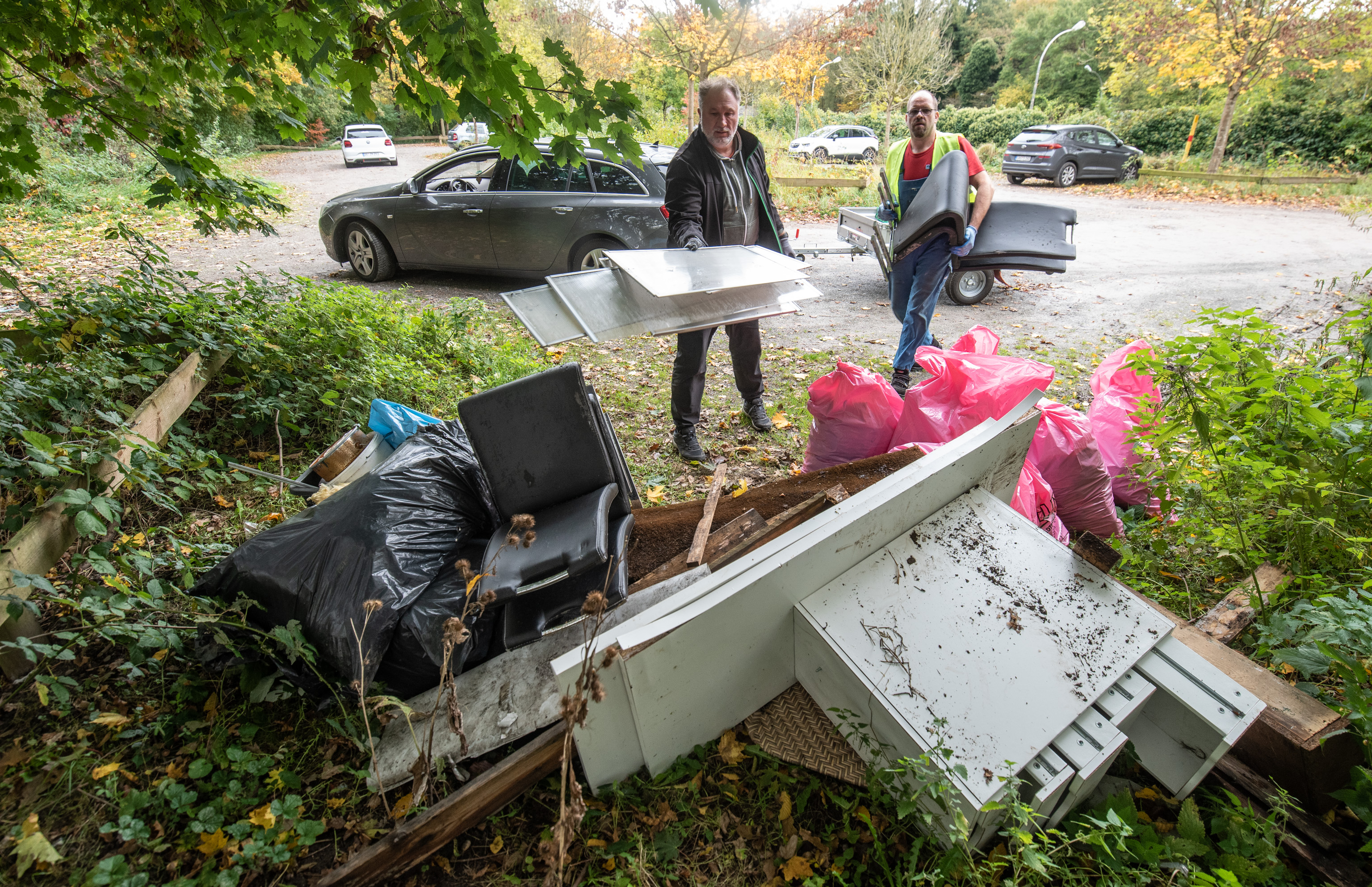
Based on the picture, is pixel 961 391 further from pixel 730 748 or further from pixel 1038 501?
pixel 730 748

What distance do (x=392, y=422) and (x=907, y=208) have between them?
11.8ft

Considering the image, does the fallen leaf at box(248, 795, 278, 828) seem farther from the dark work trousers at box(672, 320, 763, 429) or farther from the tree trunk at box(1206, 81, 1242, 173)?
the tree trunk at box(1206, 81, 1242, 173)

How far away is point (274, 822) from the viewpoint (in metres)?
1.72

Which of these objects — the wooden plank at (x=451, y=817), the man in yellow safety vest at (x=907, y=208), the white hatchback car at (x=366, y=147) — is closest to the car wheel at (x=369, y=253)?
the man in yellow safety vest at (x=907, y=208)

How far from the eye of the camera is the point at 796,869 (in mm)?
1597

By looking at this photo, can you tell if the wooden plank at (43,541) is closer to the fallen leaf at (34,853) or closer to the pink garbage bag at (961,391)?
the fallen leaf at (34,853)

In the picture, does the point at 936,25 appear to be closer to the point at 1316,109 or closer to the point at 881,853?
the point at 1316,109

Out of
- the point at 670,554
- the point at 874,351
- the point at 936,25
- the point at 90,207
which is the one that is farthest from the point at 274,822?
the point at 936,25

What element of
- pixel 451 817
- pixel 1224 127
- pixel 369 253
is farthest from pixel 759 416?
pixel 1224 127

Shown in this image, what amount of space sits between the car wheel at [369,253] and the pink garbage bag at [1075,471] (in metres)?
6.68

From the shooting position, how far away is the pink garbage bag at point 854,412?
9.75ft

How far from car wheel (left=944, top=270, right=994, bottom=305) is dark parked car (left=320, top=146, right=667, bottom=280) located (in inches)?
122

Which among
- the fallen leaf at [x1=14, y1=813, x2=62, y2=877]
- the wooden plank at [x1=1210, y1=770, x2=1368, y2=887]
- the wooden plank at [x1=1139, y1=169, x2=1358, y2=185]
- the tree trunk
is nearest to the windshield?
the wooden plank at [x1=1139, y1=169, x2=1358, y2=185]

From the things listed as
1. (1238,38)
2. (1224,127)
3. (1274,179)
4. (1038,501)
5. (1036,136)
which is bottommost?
(1274,179)
